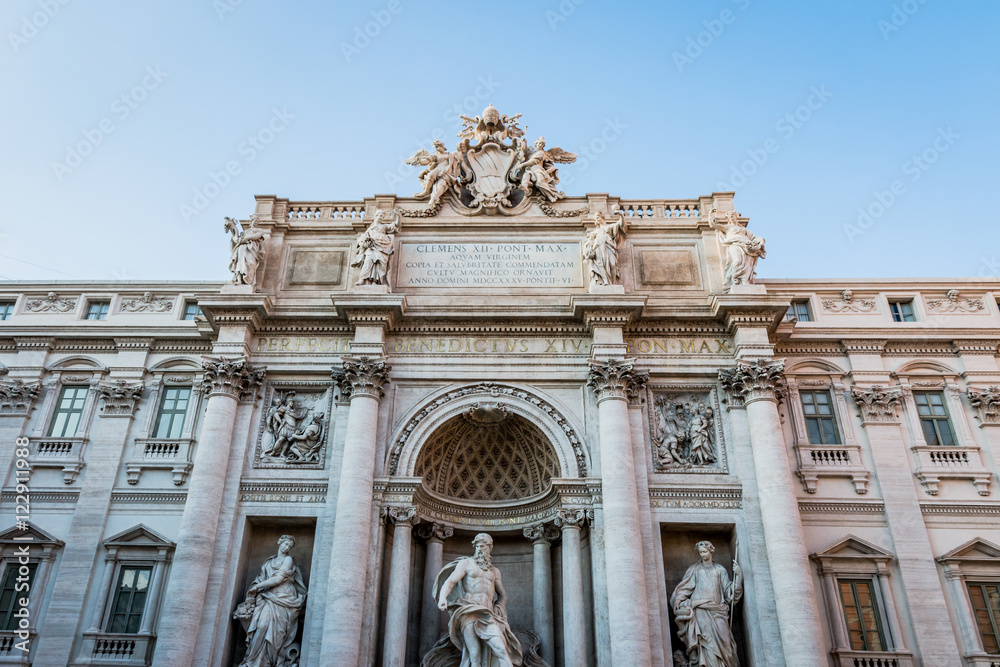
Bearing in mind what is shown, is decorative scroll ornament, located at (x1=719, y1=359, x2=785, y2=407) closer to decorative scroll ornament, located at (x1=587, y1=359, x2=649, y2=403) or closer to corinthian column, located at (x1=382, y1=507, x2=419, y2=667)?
decorative scroll ornament, located at (x1=587, y1=359, x2=649, y2=403)

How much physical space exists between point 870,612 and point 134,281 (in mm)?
21438

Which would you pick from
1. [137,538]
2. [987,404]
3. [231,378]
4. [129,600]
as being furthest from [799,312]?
[129,600]

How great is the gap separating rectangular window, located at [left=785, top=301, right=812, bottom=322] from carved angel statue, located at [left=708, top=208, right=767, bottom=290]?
7.52 ft

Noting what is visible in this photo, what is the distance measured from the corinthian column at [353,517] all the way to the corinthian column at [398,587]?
0.70 m

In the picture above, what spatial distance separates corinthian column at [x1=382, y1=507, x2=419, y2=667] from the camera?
61.5ft

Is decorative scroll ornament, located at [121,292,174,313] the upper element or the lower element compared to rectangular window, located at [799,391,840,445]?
upper

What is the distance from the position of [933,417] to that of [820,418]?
9.85 feet

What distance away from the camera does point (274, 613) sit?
18.9 meters

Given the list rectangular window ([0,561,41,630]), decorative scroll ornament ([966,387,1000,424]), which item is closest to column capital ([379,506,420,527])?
rectangular window ([0,561,41,630])

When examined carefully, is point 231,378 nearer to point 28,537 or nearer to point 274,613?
point 274,613

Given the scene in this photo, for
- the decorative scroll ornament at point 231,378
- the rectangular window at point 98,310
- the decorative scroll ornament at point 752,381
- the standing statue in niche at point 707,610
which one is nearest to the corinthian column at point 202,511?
the decorative scroll ornament at point 231,378

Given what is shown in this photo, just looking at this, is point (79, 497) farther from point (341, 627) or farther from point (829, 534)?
point (829, 534)

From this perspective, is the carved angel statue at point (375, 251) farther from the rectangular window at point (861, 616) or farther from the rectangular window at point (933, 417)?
the rectangular window at point (933, 417)

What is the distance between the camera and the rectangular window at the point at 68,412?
22469mm
